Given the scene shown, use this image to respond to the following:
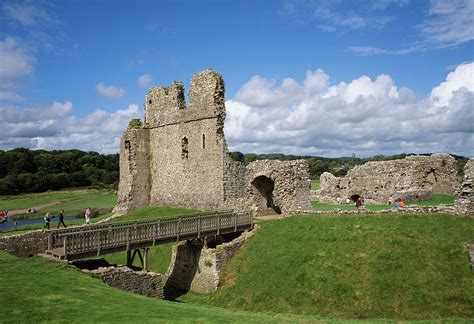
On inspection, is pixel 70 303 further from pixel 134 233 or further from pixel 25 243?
pixel 25 243

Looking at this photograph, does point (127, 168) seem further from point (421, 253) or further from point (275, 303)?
point (421, 253)

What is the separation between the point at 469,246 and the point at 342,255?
5.21 metres

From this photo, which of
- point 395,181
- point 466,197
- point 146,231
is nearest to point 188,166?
point 146,231

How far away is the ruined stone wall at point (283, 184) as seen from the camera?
91.7 feet

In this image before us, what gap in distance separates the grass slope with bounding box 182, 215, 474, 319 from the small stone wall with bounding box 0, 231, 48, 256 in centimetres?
755

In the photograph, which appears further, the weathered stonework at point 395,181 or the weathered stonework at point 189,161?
the weathered stonework at point 395,181

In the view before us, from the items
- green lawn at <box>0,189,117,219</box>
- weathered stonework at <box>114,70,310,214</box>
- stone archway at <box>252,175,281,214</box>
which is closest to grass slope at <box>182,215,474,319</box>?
weathered stonework at <box>114,70,310,214</box>

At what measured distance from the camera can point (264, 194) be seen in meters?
31.7

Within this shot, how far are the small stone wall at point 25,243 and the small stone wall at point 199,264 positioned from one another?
6.94 metres

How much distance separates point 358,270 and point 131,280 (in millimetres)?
9646

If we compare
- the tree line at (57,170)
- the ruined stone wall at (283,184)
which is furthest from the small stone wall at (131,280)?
the tree line at (57,170)

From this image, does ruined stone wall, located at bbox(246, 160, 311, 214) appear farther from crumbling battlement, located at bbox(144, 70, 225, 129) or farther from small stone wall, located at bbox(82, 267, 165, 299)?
small stone wall, located at bbox(82, 267, 165, 299)

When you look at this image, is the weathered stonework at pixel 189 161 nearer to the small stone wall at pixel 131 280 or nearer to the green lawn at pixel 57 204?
the small stone wall at pixel 131 280

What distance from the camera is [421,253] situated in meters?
17.3
